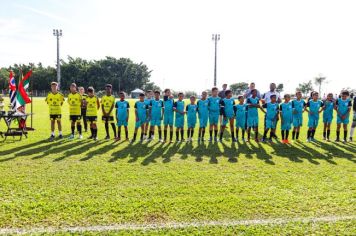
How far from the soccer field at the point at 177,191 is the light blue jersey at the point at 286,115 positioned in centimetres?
189

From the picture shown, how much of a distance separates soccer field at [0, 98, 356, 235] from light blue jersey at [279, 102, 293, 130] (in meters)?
1.89

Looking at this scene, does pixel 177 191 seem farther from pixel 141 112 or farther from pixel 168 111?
pixel 141 112

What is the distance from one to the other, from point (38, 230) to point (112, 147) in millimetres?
5777

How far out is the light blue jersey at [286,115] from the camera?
435 inches

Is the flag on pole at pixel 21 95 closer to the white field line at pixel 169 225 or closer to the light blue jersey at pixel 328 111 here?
the white field line at pixel 169 225

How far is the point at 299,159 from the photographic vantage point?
8203 mm

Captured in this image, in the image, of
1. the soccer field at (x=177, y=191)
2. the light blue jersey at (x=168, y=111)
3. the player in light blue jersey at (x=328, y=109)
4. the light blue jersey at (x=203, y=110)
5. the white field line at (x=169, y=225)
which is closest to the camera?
the white field line at (x=169, y=225)

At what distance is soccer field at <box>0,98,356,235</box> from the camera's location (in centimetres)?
416

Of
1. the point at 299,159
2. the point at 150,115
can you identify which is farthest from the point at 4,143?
the point at 299,159

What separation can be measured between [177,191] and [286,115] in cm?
720

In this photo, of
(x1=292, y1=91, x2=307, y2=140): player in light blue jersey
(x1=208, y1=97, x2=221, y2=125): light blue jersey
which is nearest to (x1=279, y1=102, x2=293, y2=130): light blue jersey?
(x1=292, y1=91, x2=307, y2=140): player in light blue jersey

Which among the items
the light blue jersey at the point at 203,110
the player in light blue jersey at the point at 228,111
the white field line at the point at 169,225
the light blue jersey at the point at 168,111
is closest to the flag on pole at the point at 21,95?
the light blue jersey at the point at 168,111

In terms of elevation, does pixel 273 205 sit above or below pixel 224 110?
below

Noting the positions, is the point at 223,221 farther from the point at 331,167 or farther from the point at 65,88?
the point at 65,88
